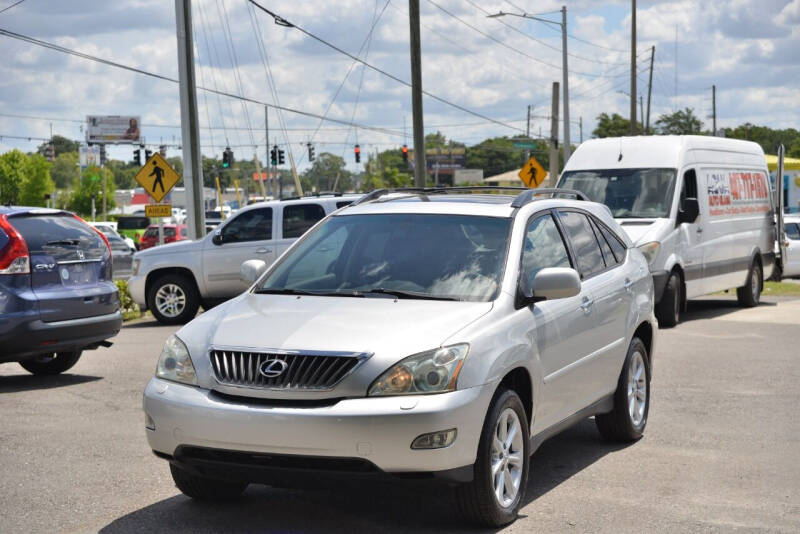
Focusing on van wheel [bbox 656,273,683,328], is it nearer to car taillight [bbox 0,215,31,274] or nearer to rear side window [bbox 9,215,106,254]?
rear side window [bbox 9,215,106,254]

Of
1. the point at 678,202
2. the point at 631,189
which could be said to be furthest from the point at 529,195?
the point at 631,189

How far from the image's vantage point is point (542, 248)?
7.02 m

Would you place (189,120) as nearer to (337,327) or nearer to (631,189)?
(631,189)

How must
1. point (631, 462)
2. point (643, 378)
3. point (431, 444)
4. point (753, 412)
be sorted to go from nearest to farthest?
point (431, 444)
point (631, 462)
point (643, 378)
point (753, 412)

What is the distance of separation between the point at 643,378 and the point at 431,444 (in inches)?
137

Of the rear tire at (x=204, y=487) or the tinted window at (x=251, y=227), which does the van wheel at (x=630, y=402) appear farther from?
the tinted window at (x=251, y=227)

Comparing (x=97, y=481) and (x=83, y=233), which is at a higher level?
(x=83, y=233)

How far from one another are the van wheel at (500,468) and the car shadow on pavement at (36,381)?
6.36 meters

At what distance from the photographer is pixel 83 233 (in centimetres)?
1150

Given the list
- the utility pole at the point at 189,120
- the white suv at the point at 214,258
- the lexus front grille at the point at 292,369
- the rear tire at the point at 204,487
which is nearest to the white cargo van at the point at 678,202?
the white suv at the point at 214,258

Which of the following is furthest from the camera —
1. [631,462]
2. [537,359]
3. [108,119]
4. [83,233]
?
[108,119]

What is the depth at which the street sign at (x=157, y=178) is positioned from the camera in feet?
77.4

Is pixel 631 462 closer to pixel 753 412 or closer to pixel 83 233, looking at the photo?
pixel 753 412

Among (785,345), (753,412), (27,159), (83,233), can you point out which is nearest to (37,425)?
(83,233)
